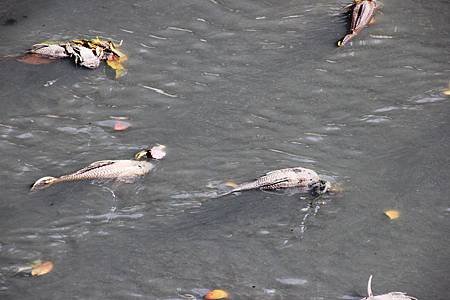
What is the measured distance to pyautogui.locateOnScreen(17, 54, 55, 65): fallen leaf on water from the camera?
5.09 metres

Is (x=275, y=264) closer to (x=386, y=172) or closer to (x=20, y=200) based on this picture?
(x=386, y=172)

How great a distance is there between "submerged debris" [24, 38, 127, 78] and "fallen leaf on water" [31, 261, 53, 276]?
1.89 meters

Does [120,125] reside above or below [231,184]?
above

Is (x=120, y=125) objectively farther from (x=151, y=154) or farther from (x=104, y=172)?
(x=104, y=172)

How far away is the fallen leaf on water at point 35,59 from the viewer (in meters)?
5.09

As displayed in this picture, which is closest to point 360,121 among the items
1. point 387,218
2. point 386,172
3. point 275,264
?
point 386,172

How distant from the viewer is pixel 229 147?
4.25 meters

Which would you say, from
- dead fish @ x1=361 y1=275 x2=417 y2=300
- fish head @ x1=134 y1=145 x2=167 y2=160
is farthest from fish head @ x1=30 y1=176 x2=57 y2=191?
dead fish @ x1=361 y1=275 x2=417 y2=300

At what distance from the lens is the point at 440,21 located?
532 centimetres

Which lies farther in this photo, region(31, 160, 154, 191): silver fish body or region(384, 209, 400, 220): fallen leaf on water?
region(31, 160, 154, 191): silver fish body

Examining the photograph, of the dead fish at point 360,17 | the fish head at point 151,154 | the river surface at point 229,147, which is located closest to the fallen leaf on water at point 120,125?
→ the river surface at point 229,147

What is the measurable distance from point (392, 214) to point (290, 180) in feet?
2.05

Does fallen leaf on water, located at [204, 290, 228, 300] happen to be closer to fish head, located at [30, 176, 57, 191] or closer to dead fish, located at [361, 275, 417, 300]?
dead fish, located at [361, 275, 417, 300]

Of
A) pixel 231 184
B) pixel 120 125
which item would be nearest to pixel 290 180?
pixel 231 184
